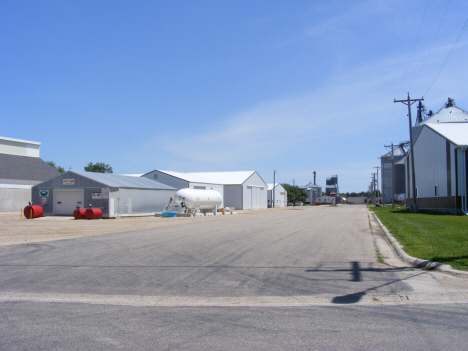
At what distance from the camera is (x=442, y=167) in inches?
1452

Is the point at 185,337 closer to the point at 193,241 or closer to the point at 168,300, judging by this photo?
the point at 168,300

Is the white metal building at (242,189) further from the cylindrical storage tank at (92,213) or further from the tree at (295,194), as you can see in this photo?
the tree at (295,194)

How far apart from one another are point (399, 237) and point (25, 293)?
13.9 m

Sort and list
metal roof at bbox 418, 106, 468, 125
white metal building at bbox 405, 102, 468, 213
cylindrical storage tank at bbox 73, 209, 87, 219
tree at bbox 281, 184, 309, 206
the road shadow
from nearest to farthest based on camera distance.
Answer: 1. the road shadow
2. cylindrical storage tank at bbox 73, 209, 87, 219
3. white metal building at bbox 405, 102, 468, 213
4. metal roof at bbox 418, 106, 468, 125
5. tree at bbox 281, 184, 309, 206

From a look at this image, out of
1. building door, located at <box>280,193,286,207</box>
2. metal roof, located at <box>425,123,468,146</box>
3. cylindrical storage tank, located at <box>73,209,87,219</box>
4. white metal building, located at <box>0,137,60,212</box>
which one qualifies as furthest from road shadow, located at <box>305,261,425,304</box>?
building door, located at <box>280,193,286,207</box>

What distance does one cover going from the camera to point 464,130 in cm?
3875

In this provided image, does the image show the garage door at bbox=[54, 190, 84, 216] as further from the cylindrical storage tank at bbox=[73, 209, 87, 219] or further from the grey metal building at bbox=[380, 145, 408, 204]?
the grey metal building at bbox=[380, 145, 408, 204]

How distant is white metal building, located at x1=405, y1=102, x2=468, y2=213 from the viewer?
108ft

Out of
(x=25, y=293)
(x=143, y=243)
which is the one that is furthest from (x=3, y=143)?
(x=25, y=293)

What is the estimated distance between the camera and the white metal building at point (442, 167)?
3300cm

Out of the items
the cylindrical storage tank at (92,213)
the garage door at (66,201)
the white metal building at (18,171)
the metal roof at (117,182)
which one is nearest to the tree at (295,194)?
the white metal building at (18,171)

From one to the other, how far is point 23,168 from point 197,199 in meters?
27.1

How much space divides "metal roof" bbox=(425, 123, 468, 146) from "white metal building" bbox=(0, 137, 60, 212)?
47.5 metres

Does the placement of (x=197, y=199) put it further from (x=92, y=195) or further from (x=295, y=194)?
(x=295, y=194)
